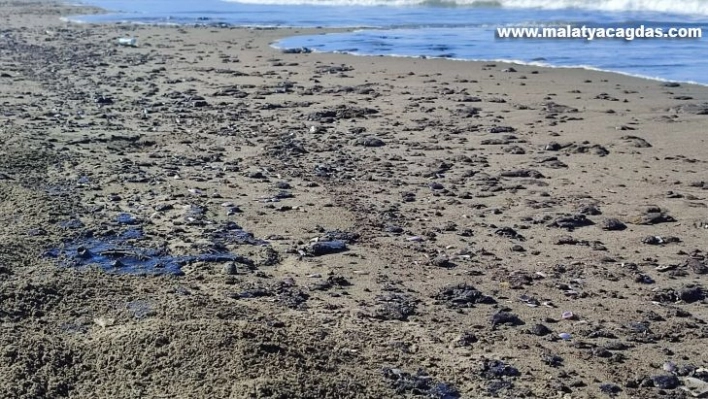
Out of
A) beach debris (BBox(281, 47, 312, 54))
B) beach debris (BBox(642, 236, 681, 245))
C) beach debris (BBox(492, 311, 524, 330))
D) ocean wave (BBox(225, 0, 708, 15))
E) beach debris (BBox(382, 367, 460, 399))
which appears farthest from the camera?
ocean wave (BBox(225, 0, 708, 15))

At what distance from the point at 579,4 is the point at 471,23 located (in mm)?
6496

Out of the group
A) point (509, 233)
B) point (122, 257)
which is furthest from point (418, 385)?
point (509, 233)

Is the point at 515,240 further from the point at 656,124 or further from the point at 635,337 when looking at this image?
the point at 656,124

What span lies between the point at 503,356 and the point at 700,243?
2.35 meters

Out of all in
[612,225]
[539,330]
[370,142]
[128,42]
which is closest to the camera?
[539,330]

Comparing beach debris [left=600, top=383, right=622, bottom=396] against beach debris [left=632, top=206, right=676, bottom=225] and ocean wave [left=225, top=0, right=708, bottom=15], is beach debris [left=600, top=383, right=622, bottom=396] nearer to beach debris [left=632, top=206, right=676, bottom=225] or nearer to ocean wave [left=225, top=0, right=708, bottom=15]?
beach debris [left=632, top=206, right=676, bottom=225]

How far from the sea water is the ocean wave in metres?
0.03

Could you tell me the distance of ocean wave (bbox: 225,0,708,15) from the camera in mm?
24719

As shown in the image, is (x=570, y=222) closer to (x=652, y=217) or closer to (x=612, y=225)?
(x=612, y=225)

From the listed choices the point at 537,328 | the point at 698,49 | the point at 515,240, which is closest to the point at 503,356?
the point at 537,328

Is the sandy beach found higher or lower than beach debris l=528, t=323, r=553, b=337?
higher

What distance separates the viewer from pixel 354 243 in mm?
6113

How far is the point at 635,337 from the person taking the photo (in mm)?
4719

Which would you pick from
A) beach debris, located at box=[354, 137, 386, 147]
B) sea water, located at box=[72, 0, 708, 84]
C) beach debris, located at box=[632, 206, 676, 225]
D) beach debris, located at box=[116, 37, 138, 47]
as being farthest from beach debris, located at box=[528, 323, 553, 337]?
beach debris, located at box=[116, 37, 138, 47]
